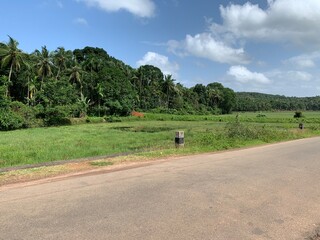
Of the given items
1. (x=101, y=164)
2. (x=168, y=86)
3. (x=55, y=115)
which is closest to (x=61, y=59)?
(x=55, y=115)

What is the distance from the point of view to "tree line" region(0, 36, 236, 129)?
51812 millimetres

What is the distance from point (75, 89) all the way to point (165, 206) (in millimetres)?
65047

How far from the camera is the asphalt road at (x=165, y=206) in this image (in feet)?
15.3

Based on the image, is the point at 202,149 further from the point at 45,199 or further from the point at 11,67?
the point at 11,67

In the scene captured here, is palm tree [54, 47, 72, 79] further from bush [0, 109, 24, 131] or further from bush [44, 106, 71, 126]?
bush [0, 109, 24, 131]

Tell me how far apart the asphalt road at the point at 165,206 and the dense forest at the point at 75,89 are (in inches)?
1561

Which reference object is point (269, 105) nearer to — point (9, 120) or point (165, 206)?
point (9, 120)

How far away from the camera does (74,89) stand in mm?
62281

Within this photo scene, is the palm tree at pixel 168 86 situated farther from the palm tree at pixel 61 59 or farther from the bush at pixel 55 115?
the bush at pixel 55 115

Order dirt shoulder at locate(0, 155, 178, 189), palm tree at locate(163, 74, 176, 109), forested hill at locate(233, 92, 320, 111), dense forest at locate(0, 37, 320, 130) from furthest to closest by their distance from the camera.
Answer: forested hill at locate(233, 92, 320, 111), palm tree at locate(163, 74, 176, 109), dense forest at locate(0, 37, 320, 130), dirt shoulder at locate(0, 155, 178, 189)

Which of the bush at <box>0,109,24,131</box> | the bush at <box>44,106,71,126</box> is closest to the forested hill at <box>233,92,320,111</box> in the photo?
the bush at <box>44,106,71,126</box>

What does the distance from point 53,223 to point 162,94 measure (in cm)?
9814

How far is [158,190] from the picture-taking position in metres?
6.93

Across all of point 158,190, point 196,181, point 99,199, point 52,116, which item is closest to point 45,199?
point 99,199
